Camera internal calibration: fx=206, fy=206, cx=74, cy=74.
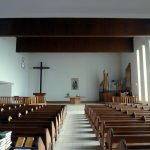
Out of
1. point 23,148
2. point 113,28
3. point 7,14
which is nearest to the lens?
point 23,148

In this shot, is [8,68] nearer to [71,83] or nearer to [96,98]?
[71,83]

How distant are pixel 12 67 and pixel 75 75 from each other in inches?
223

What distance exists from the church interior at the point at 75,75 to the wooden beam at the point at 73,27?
0.03 meters

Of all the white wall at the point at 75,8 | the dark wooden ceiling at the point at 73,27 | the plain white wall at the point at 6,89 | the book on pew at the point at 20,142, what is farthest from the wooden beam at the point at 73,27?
the plain white wall at the point at 6,89

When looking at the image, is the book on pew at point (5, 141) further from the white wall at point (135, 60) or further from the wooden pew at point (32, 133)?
the white wall at point (135, 60)

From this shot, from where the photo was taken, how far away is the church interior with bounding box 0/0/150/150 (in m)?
3.01

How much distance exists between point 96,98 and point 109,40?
6181mm

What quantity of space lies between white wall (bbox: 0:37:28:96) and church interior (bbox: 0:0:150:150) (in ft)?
0.17

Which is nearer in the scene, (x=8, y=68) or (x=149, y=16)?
(x=149, y=16)

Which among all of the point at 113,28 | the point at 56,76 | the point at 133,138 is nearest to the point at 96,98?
the point at 56,76

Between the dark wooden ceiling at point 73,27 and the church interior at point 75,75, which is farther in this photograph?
the dark wooden ceiling at point 73,27

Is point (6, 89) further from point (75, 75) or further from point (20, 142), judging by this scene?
point (20, 142)

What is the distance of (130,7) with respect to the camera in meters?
5.30

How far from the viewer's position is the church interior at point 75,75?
3.01 meters
